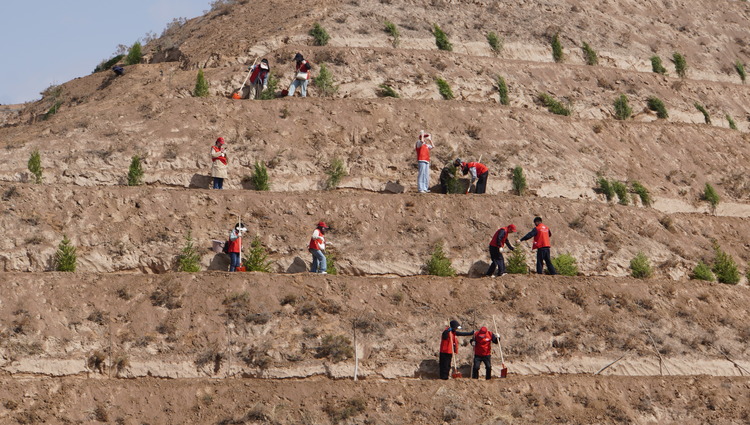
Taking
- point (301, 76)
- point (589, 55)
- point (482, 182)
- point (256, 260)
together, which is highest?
point (301, 76)

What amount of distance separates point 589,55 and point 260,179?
17070 millimetres

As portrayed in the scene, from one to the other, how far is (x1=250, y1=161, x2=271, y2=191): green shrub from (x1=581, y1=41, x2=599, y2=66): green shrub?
54.1 ft

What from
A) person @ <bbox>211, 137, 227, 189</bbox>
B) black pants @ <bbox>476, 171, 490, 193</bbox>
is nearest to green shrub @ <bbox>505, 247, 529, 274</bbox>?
black pants @ <bbox>476, 171, 490, 193</bbox>

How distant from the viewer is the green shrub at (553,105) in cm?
3894

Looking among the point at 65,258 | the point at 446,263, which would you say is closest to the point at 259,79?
the point at 446,263

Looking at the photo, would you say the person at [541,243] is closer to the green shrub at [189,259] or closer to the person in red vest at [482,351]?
the person in red vest at [482,351]

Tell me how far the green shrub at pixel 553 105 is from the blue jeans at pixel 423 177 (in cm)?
822

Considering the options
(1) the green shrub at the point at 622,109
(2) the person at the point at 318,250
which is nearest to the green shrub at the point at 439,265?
(2) the person at the point at 318,250

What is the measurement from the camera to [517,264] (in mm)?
30281

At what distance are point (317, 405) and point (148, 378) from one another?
4070 mm

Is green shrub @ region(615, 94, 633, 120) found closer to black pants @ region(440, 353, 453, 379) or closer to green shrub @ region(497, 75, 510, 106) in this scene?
green shrub @ region(497, 75, 510, 106)

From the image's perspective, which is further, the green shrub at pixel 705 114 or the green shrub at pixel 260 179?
the green shrub at pixel 705 114

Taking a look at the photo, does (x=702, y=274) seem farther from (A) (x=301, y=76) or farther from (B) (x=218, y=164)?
(B) (x=218, y=164)

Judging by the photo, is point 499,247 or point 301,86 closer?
point 499,247
